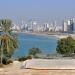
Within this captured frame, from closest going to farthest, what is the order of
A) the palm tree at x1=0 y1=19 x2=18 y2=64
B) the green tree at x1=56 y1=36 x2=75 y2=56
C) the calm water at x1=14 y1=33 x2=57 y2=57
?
the palm tree at x1=0 y1=19 x2=18 y2=64 < the green tree at x1=56 y1=36 x2=75 y2=56 < the calm water at x1=14 y1=33 x2=57 y2=57

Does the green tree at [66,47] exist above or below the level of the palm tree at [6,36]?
below

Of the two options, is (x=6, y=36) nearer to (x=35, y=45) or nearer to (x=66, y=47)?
(x=66, y=47)

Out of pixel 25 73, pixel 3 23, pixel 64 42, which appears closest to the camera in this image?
pixel 25 73

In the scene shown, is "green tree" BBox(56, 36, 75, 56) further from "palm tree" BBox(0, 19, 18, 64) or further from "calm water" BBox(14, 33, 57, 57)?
"palm tree" BBox(0, 19, 18, 64)

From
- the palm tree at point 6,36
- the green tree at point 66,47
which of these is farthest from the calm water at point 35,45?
the palm tree at point 6,36

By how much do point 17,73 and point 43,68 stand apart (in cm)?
145

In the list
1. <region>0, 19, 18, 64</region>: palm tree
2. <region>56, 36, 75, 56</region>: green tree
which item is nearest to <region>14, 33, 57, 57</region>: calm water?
<region>56, 36, 75, 56</region>: green tree

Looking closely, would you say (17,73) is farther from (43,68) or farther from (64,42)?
(64,42)

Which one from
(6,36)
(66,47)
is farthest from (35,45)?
(6,36)

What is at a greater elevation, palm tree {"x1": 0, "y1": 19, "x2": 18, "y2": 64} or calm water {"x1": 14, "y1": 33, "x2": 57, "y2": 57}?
palm tree {"x1": 0, "y1": 19, "x2": 18, "y2": 64}

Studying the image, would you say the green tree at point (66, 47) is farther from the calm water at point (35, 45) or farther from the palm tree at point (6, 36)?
the palm tree at point (6, 36)

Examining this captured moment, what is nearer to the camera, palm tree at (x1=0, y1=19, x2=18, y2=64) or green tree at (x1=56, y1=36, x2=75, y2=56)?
palm tree at (x1=0, y1=19, x2=18, y2=64)

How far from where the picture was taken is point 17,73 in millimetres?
15570

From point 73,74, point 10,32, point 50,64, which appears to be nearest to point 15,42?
point 10,32
